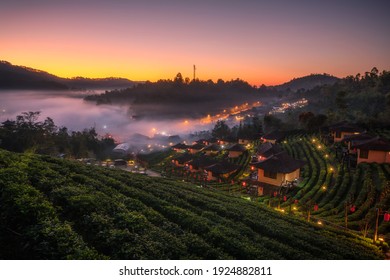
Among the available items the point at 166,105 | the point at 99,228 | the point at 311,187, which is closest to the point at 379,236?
the point at 311,187

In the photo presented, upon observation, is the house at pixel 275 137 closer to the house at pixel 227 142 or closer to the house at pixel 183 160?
the house at pixel 227 142

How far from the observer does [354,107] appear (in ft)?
280

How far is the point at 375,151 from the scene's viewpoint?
34500 mm

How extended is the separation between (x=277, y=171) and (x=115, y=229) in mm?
27703

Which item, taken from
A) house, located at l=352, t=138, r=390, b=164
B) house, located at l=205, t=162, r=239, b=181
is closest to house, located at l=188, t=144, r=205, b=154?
house, located at l=205, t=162, r=239, b=181

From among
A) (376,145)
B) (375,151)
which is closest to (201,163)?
(375,151)

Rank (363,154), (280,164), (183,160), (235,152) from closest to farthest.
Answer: (280,164) → (363,154) → (235,152) → (183,160)

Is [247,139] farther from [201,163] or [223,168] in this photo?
[223,168]

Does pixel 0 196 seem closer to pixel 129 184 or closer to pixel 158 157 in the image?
pixel 129 184

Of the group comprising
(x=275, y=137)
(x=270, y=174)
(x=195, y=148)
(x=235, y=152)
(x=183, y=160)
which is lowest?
(x=183, y=160)

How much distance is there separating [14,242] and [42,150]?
62.9 m

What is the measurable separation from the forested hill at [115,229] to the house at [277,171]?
18315 mm

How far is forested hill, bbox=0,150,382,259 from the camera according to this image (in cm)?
855

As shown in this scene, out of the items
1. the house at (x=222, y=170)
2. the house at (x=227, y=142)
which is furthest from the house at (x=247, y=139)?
the house at (x=222, y=170)
